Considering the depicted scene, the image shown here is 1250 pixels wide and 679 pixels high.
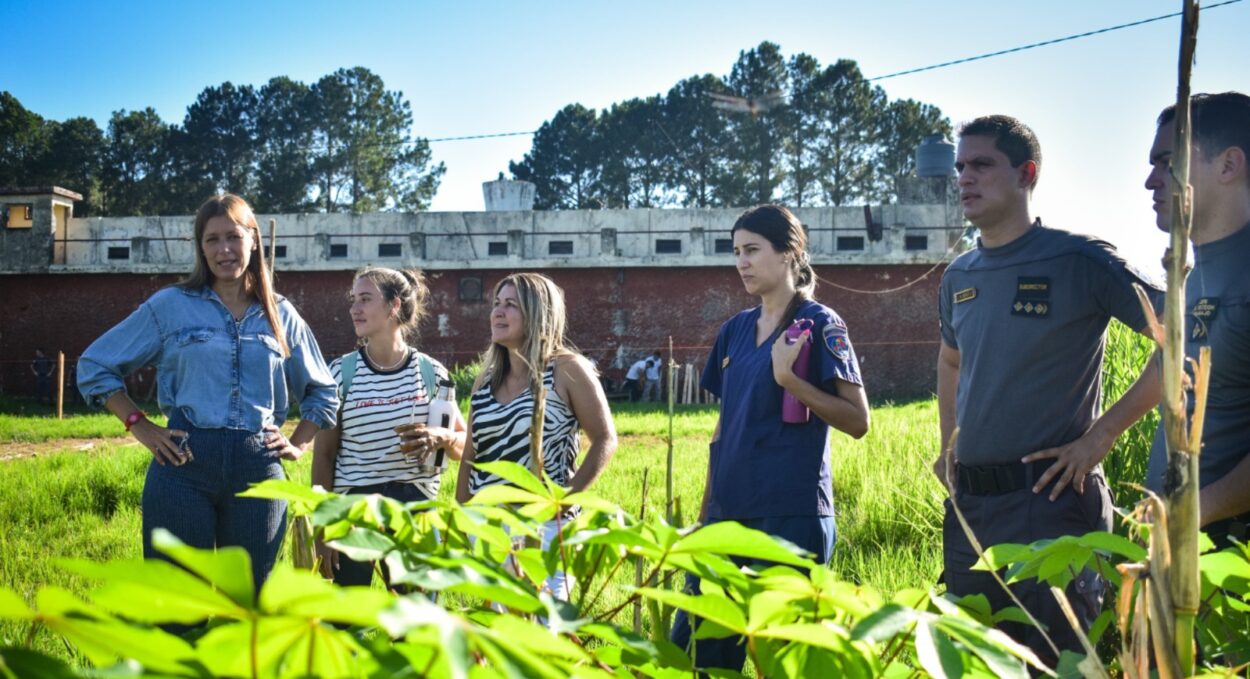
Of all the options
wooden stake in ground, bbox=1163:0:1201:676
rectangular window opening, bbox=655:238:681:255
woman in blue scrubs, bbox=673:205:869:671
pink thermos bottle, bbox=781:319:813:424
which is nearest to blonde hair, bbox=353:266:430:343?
woman in blue scrubs, bbox=673:205:869:671

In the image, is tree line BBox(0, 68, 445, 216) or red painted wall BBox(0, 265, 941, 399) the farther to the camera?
tree line BBox(0, 68, 445, 216)

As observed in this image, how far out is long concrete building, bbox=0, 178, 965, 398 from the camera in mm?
23234

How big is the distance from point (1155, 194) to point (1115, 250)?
189 millimetres

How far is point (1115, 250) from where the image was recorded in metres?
2.43

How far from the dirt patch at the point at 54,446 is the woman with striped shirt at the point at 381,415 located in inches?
375

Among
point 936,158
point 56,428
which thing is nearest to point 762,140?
point 936,158

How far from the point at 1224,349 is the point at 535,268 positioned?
22525mm

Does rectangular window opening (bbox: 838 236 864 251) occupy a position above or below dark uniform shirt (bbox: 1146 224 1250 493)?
above

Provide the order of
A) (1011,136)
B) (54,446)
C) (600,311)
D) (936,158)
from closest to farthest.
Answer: (1011,136) → (54,446) → (600,311) → (936,158)

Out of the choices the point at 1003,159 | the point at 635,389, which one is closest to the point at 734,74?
the point at 635,389

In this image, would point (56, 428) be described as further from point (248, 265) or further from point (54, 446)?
point (248, 265)

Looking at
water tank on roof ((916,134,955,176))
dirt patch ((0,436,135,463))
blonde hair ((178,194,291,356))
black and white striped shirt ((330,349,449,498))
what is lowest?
dirt patch ((0,436,135,463))

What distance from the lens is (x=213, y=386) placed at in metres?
2.99

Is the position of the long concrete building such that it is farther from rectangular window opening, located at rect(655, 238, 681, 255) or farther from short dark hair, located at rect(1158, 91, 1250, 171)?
short dark hair, located at rect(1158, 91, 1250, 171)
